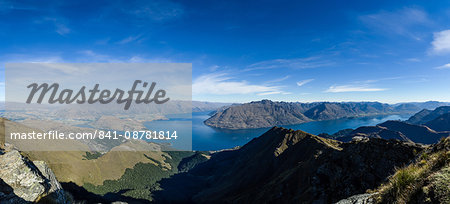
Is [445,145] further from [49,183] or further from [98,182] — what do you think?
[98,182]

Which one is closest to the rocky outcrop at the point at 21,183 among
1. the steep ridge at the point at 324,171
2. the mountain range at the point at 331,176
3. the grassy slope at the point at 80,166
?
the mountain range at the point at 331,176

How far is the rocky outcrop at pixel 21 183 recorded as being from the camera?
1503cm

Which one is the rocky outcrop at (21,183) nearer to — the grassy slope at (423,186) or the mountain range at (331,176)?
the mountain range at (331,176)

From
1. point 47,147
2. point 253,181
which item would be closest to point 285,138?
point 253,181

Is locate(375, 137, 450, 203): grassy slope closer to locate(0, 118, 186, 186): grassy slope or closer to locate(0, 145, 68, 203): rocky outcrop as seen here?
locate(0, 145, 68, 203): rocky outcrop

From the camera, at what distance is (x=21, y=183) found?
16266 mm

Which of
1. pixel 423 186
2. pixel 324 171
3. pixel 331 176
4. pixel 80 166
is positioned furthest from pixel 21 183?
pixel 80 166

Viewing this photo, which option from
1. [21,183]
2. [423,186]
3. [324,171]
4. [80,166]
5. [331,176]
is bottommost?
[80,166]

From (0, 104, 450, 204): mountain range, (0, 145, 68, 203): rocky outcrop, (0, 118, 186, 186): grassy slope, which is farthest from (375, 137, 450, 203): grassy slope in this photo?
(0, 118, 186, 186): grassy slope

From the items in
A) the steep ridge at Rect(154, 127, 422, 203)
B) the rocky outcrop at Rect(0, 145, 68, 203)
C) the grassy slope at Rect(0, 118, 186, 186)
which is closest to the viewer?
the rocky outcrop at Rect(0, 145, 68, 203)

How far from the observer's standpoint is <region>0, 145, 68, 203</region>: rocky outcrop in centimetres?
1503

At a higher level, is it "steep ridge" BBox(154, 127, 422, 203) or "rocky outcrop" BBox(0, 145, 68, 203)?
"rocky outcrop" BBox(0, 145, 68, 203)

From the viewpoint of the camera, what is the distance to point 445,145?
38.4 feet

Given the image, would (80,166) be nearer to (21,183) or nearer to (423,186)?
(21,183)
